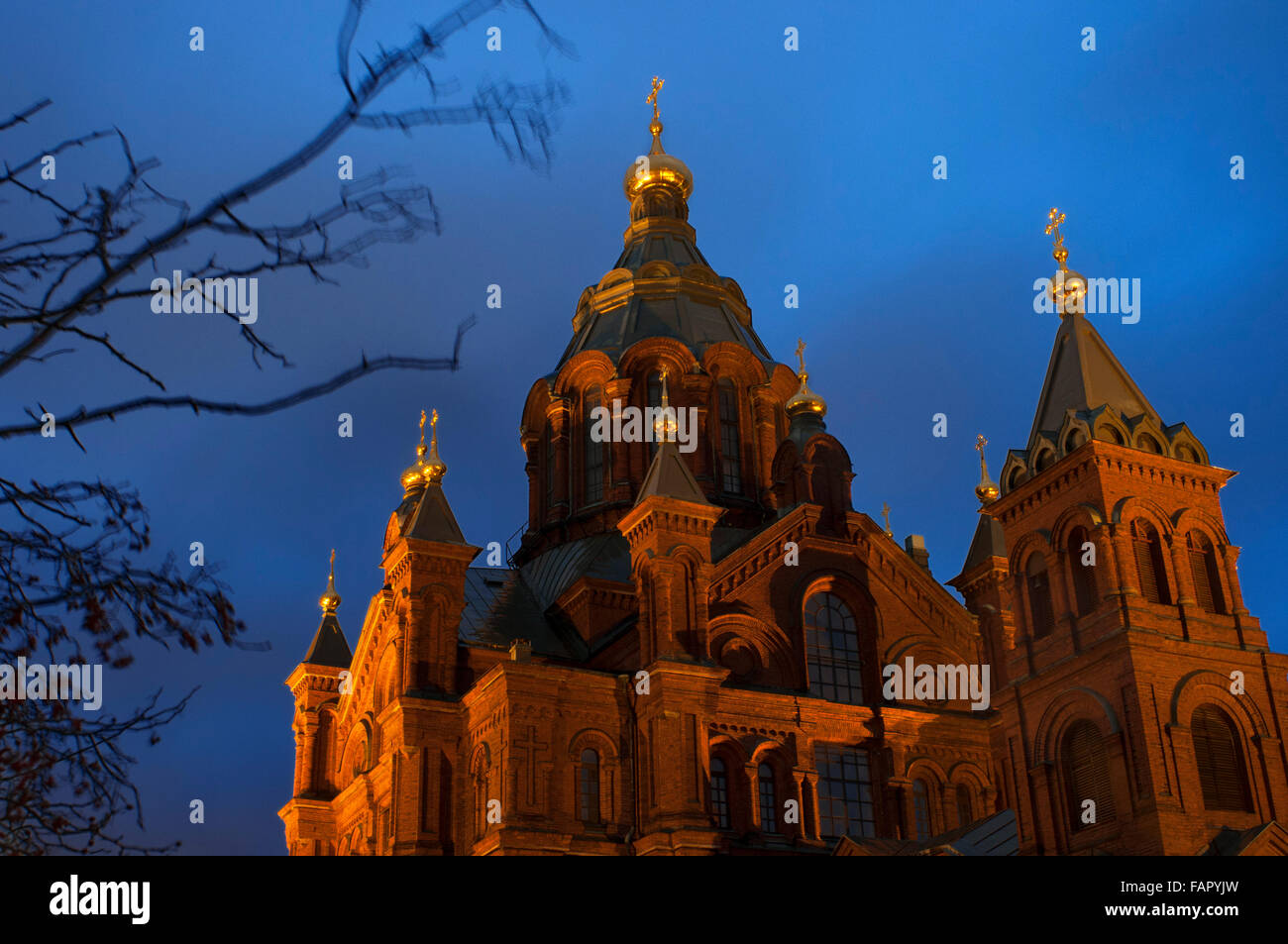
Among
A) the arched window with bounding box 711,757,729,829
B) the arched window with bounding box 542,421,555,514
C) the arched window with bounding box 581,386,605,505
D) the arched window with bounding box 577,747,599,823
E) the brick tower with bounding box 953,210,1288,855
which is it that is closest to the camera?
the brick tower with bounding box 953,210,1288,855

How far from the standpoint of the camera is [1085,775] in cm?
2311

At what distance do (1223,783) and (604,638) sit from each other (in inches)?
624

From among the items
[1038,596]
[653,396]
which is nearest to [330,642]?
[653,396]

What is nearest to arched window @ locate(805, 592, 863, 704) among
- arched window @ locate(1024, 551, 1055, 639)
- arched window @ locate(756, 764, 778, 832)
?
arched window @ locate(756, 764, 778, 832)

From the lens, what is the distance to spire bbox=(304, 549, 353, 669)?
41500mm

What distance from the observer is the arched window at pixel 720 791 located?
30219 millimetres

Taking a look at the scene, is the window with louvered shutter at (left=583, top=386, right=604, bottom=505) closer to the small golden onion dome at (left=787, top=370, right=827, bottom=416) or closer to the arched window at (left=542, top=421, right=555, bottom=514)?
the arched window at (left=542, top=421, right=555, bottom=514)

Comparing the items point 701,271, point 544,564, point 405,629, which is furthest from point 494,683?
point 701,271

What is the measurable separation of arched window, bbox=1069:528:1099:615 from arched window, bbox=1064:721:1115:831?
6.80 ft

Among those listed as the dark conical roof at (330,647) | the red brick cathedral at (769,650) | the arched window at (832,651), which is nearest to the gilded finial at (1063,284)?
the red brick cathedral at (769,650)

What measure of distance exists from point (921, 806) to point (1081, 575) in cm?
1046
